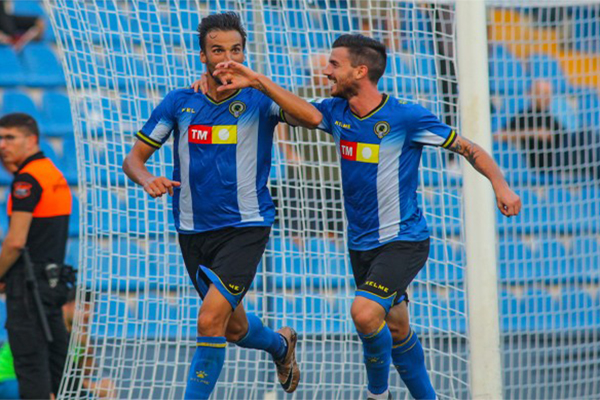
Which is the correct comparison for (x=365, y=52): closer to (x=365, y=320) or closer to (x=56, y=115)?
(x=365, y=320)

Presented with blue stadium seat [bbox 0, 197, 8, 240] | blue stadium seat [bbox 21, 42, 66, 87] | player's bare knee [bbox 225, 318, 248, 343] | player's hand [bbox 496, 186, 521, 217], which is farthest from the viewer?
blue stadium seat [bbox 21, 42, 66, 87]

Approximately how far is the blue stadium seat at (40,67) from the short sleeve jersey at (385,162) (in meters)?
5.62

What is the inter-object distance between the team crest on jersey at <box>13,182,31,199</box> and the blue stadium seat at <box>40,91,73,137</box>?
3713 millimetres

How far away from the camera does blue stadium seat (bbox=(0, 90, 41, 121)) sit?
934 cm

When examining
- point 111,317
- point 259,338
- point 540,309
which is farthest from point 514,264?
point 259,338

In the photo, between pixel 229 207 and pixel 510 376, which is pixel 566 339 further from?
pixel 229 207

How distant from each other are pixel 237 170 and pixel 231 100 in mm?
355

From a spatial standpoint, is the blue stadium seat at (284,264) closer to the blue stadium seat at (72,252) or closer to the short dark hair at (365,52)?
the short dark hair at (365,52)

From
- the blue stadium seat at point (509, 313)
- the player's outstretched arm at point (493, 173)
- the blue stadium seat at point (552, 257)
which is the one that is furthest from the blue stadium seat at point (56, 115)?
the player's outstretched arm at point (493, 173)

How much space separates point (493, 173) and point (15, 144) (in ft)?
10.3

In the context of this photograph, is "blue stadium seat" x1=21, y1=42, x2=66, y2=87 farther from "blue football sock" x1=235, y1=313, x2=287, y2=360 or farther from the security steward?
"blue football sock" x1=235, y1=313, x2=287, y2=360

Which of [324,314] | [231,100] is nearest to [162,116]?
[231,100]

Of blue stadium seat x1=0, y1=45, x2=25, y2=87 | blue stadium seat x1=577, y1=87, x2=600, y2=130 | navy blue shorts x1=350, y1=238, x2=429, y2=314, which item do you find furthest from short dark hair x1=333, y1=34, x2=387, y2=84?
blue stadium seat x1=0, y1=45, x2=25, y2=87

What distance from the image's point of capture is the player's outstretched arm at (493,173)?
451 centimetres
